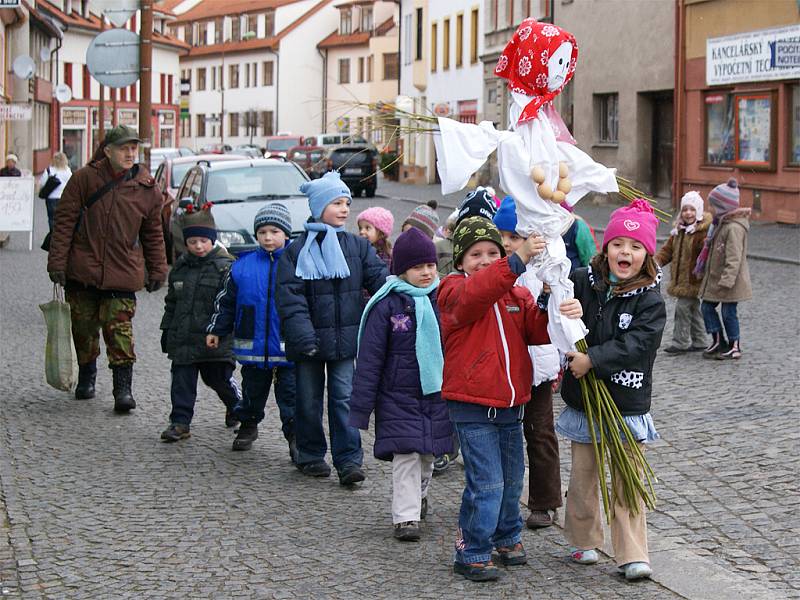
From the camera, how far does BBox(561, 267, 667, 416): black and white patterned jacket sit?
5.52m

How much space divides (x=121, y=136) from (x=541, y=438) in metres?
4.48

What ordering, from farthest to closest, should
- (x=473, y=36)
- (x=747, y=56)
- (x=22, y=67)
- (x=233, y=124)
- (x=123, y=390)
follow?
(x=233, y=124), (x=473, y=36), (x=22, y=67), (x=747, y=56), (x=123, y=390)

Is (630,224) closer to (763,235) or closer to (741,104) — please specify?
(763,235)

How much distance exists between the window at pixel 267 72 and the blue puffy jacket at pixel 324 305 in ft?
293

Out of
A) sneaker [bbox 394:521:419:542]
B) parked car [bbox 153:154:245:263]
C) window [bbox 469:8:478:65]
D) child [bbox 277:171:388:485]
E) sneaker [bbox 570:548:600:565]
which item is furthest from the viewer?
window [bbox 469:8:478:65]

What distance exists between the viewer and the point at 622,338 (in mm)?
5582

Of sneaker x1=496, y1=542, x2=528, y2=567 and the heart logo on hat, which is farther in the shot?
sneaker x1=496, y1=542, x2=528, y2=567

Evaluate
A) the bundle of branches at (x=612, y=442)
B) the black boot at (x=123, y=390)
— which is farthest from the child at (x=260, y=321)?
the bundle of branches at (x=612, y=442)

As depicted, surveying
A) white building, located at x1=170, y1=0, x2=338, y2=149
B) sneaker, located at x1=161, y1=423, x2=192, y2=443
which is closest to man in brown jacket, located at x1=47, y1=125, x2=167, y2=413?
sneaker, located at x1=161, y1=423, x2=192, y2=443

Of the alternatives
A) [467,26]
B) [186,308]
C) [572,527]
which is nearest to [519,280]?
[572,527]

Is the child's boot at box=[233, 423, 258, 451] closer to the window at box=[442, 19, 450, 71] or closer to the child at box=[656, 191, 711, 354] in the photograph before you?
the child at box=[656, 191, 711, 354]

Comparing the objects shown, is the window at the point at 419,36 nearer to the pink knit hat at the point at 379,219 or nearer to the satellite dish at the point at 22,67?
the satellite dish at the point at 22,67

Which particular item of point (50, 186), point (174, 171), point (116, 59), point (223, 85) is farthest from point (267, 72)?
point (116, 59)

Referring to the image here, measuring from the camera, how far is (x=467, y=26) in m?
52.8
